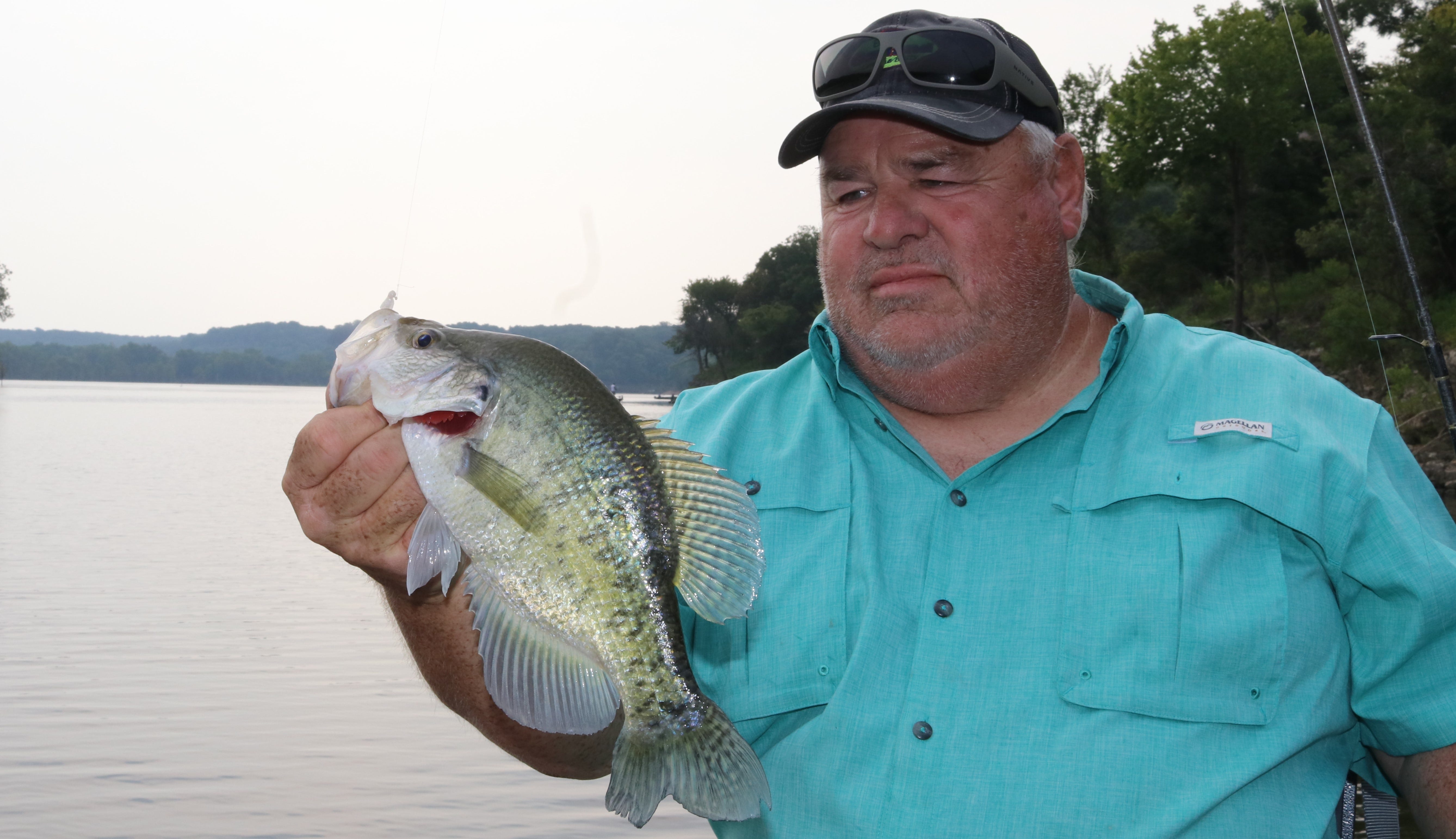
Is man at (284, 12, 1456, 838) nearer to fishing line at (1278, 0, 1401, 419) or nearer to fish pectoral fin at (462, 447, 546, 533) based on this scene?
fish pectoral fin at (462, 447, 546, 533)

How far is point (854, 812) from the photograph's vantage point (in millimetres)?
2600

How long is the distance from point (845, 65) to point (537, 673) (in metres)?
2.05

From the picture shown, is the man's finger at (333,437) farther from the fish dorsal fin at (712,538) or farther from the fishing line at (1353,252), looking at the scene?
the fishing line at (1353,252)

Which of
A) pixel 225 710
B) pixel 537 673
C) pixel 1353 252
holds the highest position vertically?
pixel 1353 252

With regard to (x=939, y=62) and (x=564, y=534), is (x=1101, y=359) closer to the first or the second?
(x=939, y=62)

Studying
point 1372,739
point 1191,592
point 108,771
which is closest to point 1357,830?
point 1372,739

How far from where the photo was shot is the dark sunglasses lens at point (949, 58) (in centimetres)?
324

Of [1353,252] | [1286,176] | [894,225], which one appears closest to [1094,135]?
[1286,176]

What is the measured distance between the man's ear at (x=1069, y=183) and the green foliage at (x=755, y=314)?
79.5 m

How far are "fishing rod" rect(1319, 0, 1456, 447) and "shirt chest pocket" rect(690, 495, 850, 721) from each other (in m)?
4.75

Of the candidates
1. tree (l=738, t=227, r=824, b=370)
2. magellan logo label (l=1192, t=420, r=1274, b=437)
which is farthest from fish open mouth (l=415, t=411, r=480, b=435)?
tree (l=738, t=227, r=824, b=370)

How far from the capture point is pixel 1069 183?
3635 mm

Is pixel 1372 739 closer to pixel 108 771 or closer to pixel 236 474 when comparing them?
pixel 108 771

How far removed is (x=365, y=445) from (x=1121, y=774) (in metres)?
1.78
